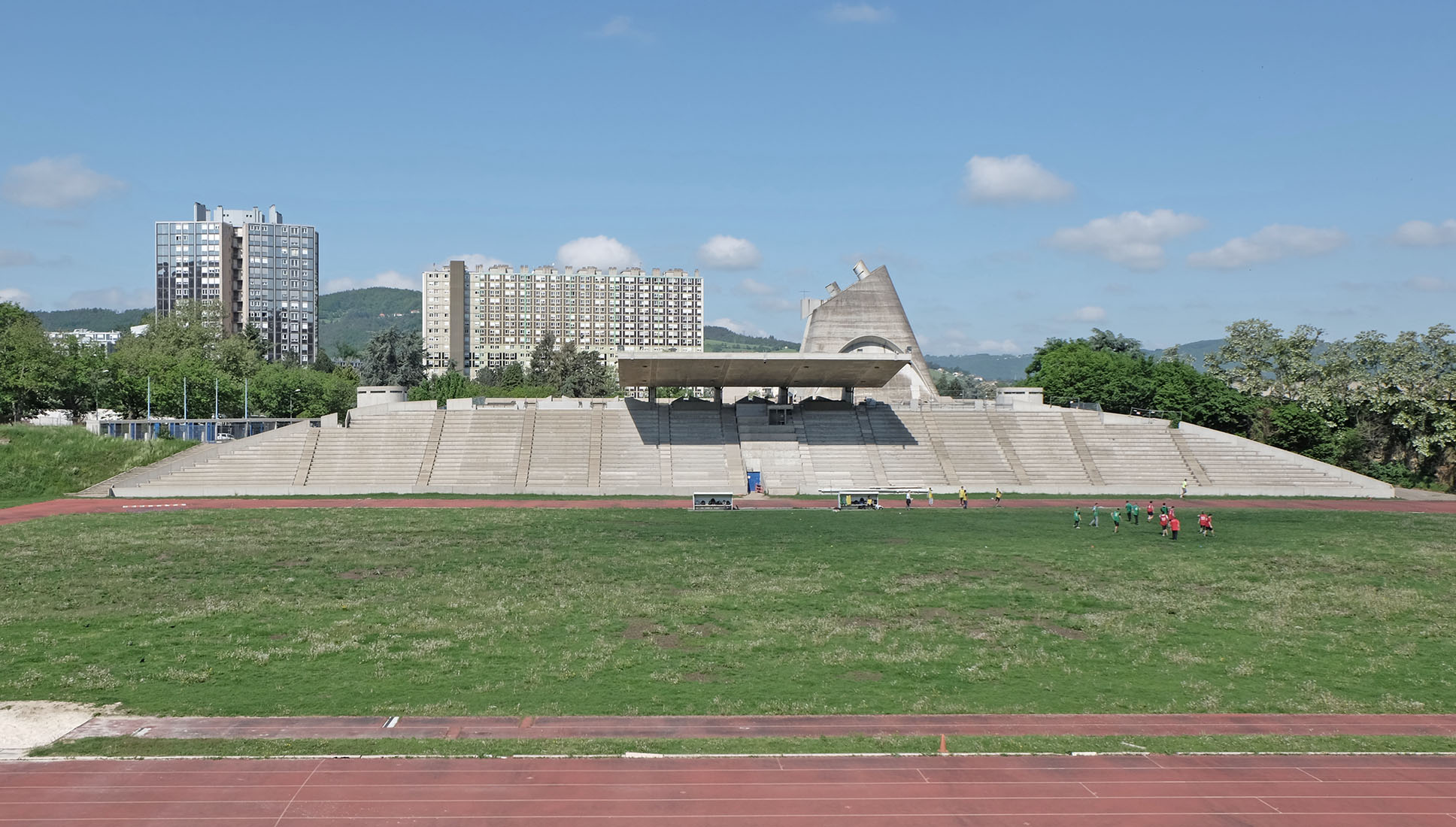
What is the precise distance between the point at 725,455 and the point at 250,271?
14830 centimetres

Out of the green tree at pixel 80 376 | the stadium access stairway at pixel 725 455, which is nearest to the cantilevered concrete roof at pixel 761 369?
the stadium access stairway at pixel 725 455

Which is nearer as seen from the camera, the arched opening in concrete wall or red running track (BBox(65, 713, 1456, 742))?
red running track (BBox(65, 713, 1456, 742))

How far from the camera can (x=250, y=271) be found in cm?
17375

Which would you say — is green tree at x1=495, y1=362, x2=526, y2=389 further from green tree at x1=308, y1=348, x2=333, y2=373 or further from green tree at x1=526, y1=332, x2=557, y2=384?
green tree at x1=308, y1=348, x2=333, y2=373

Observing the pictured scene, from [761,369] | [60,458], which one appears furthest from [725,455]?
[60,458]

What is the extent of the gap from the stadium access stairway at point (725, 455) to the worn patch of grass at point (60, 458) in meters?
2.36

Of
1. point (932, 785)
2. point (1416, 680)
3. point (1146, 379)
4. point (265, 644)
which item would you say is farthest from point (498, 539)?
point (1146, 379)

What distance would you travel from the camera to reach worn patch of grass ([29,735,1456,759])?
44.3ft

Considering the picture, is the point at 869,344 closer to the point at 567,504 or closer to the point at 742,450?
the point at 742,450

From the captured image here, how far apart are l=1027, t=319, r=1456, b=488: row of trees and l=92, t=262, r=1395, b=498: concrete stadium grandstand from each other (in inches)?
319

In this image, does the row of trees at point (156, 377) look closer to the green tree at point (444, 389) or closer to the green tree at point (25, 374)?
the green tree at point (25, 374)

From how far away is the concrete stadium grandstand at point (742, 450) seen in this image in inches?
2068

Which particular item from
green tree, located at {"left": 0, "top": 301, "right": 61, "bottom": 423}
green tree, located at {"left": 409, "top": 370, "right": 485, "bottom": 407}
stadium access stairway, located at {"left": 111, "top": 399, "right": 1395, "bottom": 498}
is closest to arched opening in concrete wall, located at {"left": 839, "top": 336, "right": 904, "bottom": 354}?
stadium access stairway, located at {"left": 111, "top": 399, "right": 1395, "bottom": 498}

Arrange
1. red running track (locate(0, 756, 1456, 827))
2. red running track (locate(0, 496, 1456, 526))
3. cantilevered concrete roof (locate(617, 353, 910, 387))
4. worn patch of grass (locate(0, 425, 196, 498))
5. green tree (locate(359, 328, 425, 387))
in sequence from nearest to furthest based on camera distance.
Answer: red running track (locate(0, 756, 1456, 827)), red running track (locate(0, 496, 1456, 526)), worn patch of grass (locate(0, 425, 196, 498)), cantilevered concrete roof (locate(617, 353, 910, 387)), green tree (locate(359, 328, 425, 387))
